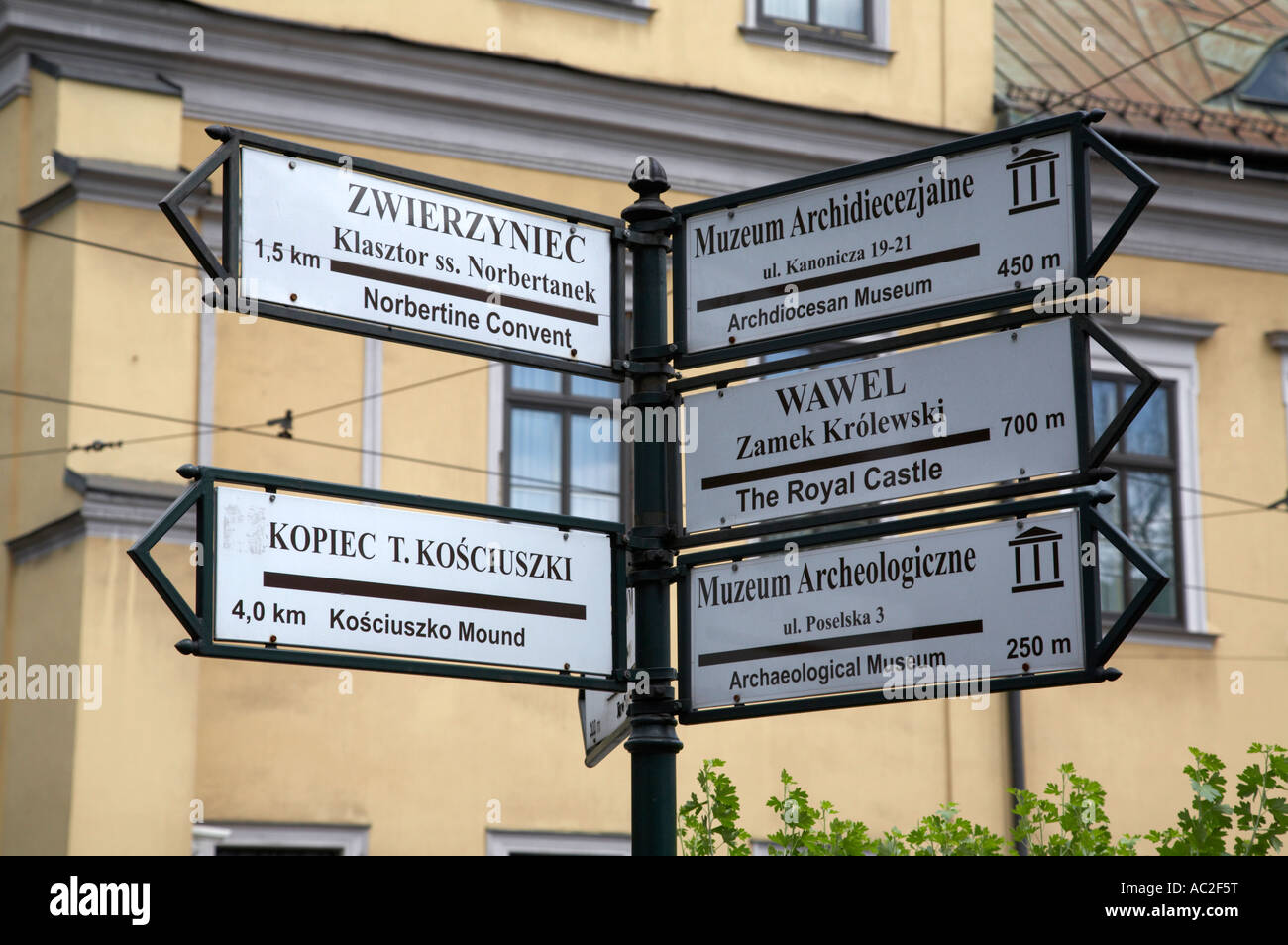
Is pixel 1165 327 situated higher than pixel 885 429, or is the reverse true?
pixel 1165 327

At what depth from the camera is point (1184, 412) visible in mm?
14898

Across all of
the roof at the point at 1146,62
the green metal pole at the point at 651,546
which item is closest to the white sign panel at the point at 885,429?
the green metal pole at the point at 651,546

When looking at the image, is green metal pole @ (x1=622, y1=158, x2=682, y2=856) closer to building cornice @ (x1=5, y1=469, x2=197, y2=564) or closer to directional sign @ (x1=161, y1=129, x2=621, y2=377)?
directional sign @ (x1=161, y1=129, x2=621, y2=377)

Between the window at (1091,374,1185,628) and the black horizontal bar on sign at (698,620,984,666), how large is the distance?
10.6m

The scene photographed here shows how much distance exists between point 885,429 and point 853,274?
0.41m

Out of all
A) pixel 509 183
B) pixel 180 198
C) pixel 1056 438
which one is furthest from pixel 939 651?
pixel 509 183

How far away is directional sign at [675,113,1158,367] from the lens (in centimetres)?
426

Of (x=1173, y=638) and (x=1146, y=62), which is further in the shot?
(x=1146, y=62)

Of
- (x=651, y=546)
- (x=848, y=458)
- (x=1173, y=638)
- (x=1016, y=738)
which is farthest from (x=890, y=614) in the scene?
(x=1173, y=638)

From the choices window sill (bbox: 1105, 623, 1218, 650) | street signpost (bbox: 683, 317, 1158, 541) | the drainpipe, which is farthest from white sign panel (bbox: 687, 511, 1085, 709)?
window sill (bbox: 1105, 623, 1218, 650)

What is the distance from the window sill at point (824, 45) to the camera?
553 inches

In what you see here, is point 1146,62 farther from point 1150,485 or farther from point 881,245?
point 881,245

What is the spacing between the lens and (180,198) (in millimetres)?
3881

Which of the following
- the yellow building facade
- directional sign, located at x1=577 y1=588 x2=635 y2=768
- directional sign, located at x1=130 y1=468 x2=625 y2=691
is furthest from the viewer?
the yellow building facade
